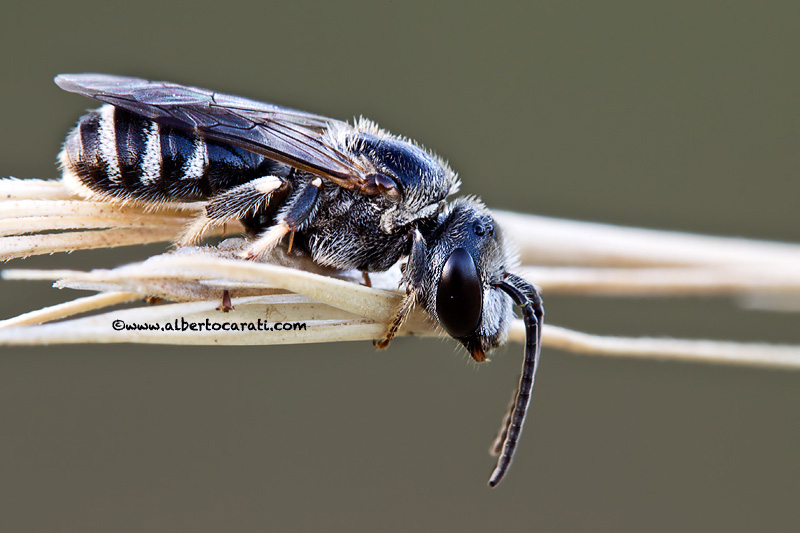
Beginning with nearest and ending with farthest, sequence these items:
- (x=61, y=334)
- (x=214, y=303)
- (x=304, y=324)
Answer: (x=61, y=334)
(x=214, y=303)
(x=304, y=324)

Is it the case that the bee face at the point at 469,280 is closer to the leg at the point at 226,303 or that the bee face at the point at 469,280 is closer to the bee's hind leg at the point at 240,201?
the bee's hind leg at the point at 240,201

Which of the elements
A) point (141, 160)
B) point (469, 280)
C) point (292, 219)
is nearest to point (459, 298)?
point (469, 280)

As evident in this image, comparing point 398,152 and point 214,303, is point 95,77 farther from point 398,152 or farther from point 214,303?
point 214,303

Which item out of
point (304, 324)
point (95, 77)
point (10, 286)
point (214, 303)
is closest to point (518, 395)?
point (304, 324)

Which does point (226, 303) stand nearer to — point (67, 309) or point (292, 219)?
point (67, 309)

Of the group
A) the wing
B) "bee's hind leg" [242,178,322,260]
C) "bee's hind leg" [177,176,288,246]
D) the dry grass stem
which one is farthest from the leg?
the wing

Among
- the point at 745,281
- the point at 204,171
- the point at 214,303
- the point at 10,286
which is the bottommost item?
the point at 10,286

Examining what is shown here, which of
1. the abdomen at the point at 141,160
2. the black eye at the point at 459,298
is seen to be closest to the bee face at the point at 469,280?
the black eye at the point at 459,298
